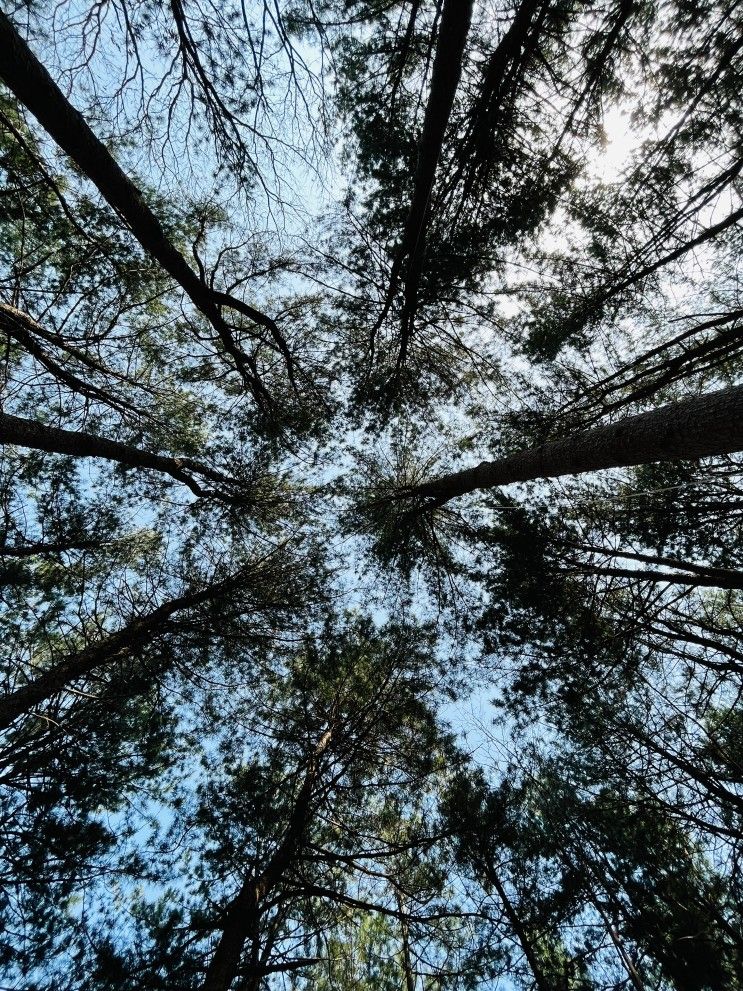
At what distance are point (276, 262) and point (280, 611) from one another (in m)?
4.38

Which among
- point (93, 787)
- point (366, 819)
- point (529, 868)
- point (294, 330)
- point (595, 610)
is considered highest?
point (294, 330)

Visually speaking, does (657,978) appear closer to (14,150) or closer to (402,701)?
(402,701)

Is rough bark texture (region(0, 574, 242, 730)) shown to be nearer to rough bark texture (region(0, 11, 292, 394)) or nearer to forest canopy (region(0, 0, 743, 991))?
forest canopy (region(0, 0, 743, 991))

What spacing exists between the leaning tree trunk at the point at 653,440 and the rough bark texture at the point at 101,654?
3.99m

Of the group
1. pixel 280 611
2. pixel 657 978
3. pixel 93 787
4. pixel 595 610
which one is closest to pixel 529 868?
pixel 657 978

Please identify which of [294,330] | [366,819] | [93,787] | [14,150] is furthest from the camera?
[294,330]

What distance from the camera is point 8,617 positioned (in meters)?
4.36

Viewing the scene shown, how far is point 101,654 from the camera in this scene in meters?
3.79

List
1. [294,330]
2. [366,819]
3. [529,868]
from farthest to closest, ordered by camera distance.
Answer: [294,330], [366,819], [529,868]

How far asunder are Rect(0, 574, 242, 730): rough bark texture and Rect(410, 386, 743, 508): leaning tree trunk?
3987 mm

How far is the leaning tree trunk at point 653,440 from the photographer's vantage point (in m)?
1.74

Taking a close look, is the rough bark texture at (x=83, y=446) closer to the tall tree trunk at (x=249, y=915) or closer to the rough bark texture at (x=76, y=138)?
the rough bark texture at (x=76, y=138)

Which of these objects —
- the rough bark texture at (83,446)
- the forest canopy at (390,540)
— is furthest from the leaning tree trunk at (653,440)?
the rough bark texture at (83,446)

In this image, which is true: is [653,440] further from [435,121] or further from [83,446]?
[83,446]
